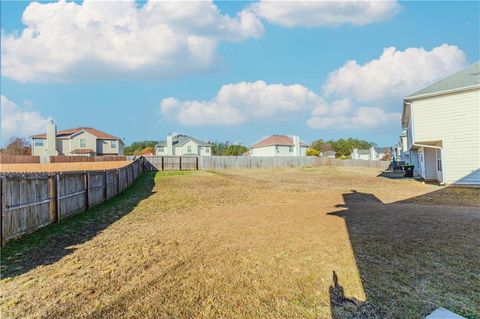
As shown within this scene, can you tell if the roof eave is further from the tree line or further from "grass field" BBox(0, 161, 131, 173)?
the tree line

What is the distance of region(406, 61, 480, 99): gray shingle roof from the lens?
50.2ft

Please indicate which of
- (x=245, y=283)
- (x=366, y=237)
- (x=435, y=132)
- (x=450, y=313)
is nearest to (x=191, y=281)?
(x=245, y=283)

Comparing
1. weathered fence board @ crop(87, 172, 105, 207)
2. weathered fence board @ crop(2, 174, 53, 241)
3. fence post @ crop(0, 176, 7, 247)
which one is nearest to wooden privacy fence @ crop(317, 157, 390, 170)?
weathered fence board @ crop(87, 172, 105, 207)

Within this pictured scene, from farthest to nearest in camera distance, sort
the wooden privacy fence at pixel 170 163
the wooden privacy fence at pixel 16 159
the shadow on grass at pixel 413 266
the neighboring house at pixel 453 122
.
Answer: the wooden privacy fence at pixel 170 163, the wooden privacy fence at pixel 16 159, the neighboring house at pixel 453 122, the shadow on grass at pixel 413 266

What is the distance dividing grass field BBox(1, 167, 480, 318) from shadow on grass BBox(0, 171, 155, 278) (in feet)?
0.08

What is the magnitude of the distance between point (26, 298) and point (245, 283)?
249 centimetres

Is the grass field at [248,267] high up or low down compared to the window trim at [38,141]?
down

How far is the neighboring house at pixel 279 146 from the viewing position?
56250 mm

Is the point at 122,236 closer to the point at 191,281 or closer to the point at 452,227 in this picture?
the point at 191,281

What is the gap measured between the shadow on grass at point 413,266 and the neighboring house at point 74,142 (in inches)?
1754

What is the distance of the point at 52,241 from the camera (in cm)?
578

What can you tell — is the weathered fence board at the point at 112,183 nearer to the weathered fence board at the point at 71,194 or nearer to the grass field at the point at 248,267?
the weathered fence board at the point at 71,194

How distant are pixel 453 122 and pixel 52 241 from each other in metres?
18.0

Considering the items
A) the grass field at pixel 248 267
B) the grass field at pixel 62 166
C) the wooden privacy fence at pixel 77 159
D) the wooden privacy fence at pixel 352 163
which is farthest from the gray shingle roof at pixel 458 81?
the wooden privacy fence at pixel 352 163
